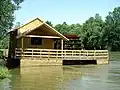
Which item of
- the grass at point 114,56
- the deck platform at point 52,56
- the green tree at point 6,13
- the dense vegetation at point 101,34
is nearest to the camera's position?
the green tree at point 6,13

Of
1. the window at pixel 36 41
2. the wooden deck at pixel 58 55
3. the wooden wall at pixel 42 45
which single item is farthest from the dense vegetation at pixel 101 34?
the wooden deck at pixel 58 55

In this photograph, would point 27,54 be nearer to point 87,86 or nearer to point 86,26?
point 87,86

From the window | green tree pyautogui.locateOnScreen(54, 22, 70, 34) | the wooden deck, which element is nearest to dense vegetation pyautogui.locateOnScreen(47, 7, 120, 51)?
green tree pyautogui.locateOnScreen(54, 22, 70, 34)

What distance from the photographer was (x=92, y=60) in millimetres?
37281

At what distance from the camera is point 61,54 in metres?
35.1

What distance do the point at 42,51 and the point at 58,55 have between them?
6.09 feet

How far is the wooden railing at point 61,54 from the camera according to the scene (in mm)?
33625

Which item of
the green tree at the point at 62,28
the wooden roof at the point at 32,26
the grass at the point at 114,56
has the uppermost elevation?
the green tree at the point at 62,28

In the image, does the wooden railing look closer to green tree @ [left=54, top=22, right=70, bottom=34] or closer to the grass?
the grass

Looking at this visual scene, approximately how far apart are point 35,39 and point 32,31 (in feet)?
4.47

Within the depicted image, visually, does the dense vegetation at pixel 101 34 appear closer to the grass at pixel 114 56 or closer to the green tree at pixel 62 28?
the grass at pixel 114 56

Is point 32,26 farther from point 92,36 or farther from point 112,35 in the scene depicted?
point 112,35

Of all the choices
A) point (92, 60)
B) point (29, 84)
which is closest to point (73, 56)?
point (92, 60)

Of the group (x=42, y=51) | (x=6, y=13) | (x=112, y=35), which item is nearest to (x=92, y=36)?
(x=112, y=35)
